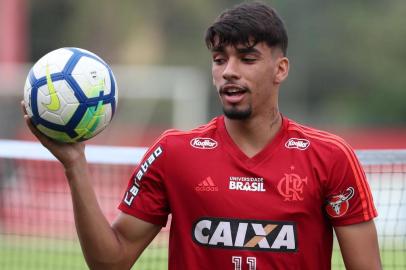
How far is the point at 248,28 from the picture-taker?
4.74m

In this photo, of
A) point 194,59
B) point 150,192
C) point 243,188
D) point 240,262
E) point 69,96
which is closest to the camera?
point 69,96

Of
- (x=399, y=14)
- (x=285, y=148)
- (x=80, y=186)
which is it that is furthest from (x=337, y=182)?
(x=399, y=14)

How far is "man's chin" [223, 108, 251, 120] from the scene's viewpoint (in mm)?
4719

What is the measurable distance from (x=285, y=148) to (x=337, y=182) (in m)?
0.35

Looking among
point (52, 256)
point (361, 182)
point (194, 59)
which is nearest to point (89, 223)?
point (361, 182)

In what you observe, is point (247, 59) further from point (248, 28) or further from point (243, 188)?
point (243, 188)

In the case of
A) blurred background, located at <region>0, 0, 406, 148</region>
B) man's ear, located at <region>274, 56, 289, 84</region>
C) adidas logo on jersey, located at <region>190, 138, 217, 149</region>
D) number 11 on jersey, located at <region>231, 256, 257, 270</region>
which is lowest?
blurred background, located at <region>0, 0, 406, 148</region>

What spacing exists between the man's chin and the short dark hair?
34 cm

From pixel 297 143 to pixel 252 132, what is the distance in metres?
0.25

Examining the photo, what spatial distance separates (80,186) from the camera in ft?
14.9

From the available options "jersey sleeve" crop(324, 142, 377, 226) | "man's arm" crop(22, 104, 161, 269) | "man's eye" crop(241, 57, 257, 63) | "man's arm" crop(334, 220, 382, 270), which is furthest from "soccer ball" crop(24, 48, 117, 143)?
"man's arm" crop(334, 220, 382, 270)

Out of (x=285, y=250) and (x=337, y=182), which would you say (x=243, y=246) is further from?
(x=337, y=182)

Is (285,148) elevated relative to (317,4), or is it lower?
elevated

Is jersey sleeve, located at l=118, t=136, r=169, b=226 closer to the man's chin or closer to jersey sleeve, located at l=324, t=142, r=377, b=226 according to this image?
the man's chin
